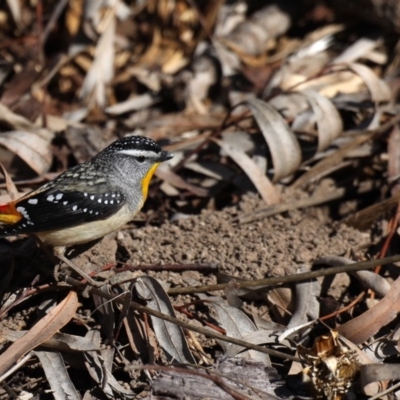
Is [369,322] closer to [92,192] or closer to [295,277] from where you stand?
[295,277]

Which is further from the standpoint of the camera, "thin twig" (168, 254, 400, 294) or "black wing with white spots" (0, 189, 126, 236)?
"black wing with white spots" (0, 189, 126, 236)

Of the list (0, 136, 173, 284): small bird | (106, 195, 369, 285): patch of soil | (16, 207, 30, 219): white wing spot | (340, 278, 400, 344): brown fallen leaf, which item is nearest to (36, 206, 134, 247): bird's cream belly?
(0, 136, 173, 284): small bird

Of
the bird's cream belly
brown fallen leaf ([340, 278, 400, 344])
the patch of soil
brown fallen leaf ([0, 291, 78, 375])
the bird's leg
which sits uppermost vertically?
the bird's cream belly

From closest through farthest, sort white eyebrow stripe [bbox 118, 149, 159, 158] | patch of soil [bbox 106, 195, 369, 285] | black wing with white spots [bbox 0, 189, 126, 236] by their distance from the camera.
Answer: black wing with white spots [bbox 0, 189, 126, 236]
patch of soil [bbox 106, 195, 369, 285]
white eyebrow stripe [bbox 118, 149, 159, 158]

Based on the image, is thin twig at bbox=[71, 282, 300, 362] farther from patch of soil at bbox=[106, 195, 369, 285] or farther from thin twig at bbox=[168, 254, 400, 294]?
patch of soil at bbox=[106, 195, 369, 285]

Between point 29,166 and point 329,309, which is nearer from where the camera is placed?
point 329,309

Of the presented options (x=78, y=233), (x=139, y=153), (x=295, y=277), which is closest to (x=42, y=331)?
(x=78, y=233)

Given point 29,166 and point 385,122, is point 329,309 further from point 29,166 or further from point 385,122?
point 29,166

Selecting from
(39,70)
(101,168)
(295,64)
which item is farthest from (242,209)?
(39,70)
